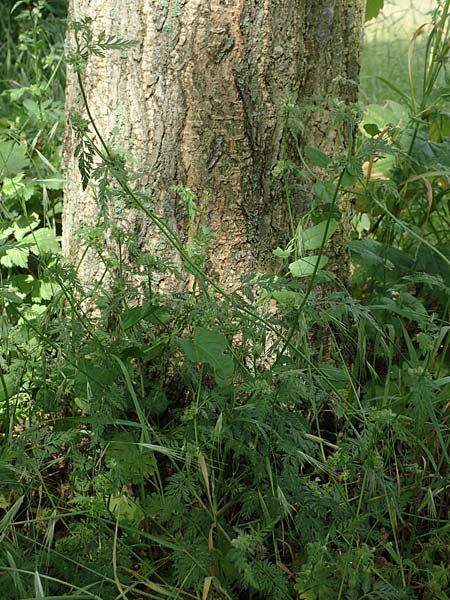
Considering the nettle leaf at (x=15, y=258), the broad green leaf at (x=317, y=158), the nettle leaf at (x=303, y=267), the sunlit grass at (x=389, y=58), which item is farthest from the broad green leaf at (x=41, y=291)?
the sunlit grass at (x=389, y=58)

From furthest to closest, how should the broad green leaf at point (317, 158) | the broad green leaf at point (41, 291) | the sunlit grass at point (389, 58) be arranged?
the sunlit grass at point (389, 58)
the broad green leaf at point (41, 291)
the broad green leaf at point (317, 158)

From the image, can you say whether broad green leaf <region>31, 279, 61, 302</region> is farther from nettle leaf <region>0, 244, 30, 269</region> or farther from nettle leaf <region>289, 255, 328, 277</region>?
nettle leaf <region>289, 255, 328, 277</region>

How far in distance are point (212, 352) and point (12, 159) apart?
1.41 m

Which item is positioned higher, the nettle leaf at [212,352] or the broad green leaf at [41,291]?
the nettle leaf at [212,352]

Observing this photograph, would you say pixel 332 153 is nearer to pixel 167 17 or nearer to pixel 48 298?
pixel 167 17

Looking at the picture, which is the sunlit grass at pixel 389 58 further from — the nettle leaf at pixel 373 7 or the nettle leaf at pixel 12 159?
the nettle leaf at pixel 12 159

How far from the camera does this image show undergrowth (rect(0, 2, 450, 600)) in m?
1.66

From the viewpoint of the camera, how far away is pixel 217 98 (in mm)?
2143

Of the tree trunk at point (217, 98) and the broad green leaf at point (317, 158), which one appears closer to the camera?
the broad green leaf at point (317, 158)

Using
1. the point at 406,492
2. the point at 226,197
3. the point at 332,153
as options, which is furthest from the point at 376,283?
the point at 406,492

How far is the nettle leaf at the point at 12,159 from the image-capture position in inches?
107

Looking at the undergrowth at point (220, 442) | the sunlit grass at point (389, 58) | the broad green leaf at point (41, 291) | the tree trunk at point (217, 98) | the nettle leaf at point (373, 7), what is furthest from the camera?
the sunlit grass at point (389, 58)

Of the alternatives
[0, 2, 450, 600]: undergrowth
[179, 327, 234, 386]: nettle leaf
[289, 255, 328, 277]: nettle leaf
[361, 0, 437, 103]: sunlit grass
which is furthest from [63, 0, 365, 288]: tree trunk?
[361, 0, 437, 103]: sunlit grass

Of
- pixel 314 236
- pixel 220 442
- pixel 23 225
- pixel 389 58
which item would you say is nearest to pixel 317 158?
pixel 314 236
